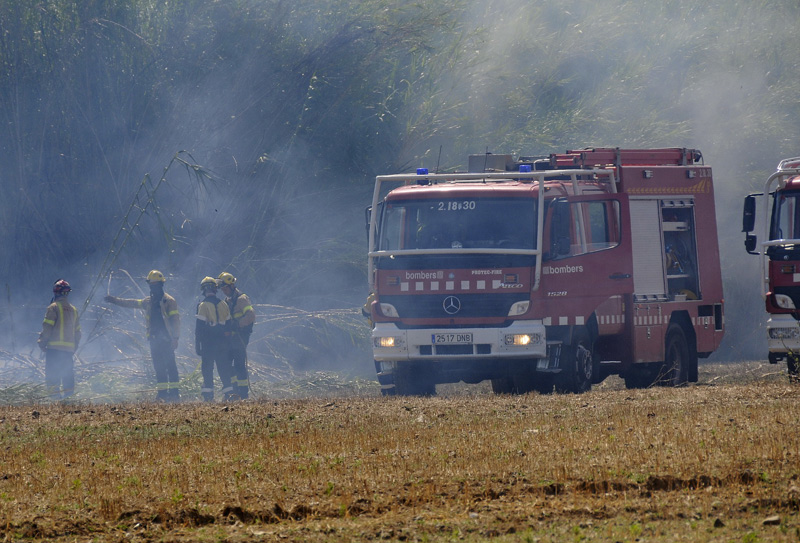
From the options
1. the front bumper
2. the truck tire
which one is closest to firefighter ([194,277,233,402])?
the truck tire

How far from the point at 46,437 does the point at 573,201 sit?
631 centimetres

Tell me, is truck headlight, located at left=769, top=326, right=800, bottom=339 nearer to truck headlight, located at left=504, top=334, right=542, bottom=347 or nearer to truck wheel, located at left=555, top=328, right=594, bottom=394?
truck wheel, located at left=555, top=328, right=594, bottom=394

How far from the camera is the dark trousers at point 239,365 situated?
1573 centimetres

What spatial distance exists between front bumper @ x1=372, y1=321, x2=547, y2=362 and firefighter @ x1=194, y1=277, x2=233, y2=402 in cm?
316

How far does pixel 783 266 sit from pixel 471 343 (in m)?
3.91

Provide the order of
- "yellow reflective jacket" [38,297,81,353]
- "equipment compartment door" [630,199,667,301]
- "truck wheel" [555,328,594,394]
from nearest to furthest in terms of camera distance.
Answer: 1. "truck wheel" [555,328,594,394]
2. "equipment compartment door" [630,199,667,301]
3. "yellow reflective jacket" [38,297,81,353]

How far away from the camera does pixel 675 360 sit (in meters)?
15.5

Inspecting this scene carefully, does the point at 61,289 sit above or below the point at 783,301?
above

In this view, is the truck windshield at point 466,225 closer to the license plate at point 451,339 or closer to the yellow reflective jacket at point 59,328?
the license plate at point 451,339

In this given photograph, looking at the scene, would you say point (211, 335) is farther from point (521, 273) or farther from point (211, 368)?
point (521, 273)

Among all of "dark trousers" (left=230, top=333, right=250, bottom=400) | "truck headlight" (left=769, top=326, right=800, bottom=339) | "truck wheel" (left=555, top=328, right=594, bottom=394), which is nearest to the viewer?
"truck wheel" (left=555, top=328, right=594, bottom=394)

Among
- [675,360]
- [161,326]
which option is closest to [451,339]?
[675,360]

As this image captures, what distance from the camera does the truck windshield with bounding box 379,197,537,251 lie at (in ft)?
42.8

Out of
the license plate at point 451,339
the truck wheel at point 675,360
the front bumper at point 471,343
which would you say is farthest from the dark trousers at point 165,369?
the truck wheel at point 675,360
